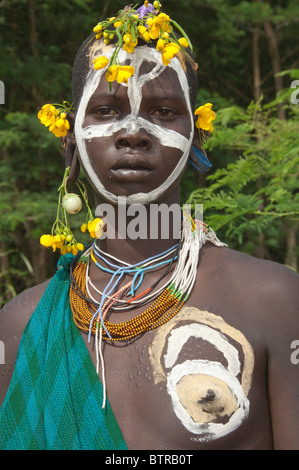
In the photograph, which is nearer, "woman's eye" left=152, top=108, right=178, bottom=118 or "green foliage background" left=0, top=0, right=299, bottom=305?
"woman's eye" left=152, top=108, right=178, bottom=118

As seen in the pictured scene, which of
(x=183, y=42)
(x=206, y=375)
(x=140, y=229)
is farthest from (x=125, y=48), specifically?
(x=206, y=375)

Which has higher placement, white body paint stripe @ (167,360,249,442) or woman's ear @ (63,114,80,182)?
woman's ear @ (63,114,80,182)

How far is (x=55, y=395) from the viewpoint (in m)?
1.96

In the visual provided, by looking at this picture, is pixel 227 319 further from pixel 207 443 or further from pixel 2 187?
pixel 2 187

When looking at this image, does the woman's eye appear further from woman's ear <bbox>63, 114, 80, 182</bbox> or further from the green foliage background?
the green foliage background

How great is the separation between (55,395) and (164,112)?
1023 millimetres

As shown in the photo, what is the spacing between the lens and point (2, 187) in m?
6.87

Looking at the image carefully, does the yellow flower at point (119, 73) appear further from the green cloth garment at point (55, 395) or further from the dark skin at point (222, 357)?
the green cloth garment at point (55, 395)

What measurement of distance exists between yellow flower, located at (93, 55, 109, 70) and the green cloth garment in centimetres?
83

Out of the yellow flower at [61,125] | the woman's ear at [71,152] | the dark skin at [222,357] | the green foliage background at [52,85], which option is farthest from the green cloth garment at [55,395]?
the green foliage background at [52,85]

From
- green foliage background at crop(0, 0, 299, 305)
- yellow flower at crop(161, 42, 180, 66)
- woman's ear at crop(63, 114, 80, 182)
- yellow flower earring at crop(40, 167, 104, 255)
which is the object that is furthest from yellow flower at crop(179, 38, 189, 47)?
green foliage background at crop(0, 0, 299, 305)

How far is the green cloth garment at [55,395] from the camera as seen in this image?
6.23 feet

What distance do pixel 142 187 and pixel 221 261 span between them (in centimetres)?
40

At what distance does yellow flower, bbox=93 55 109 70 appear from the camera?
1976mm
